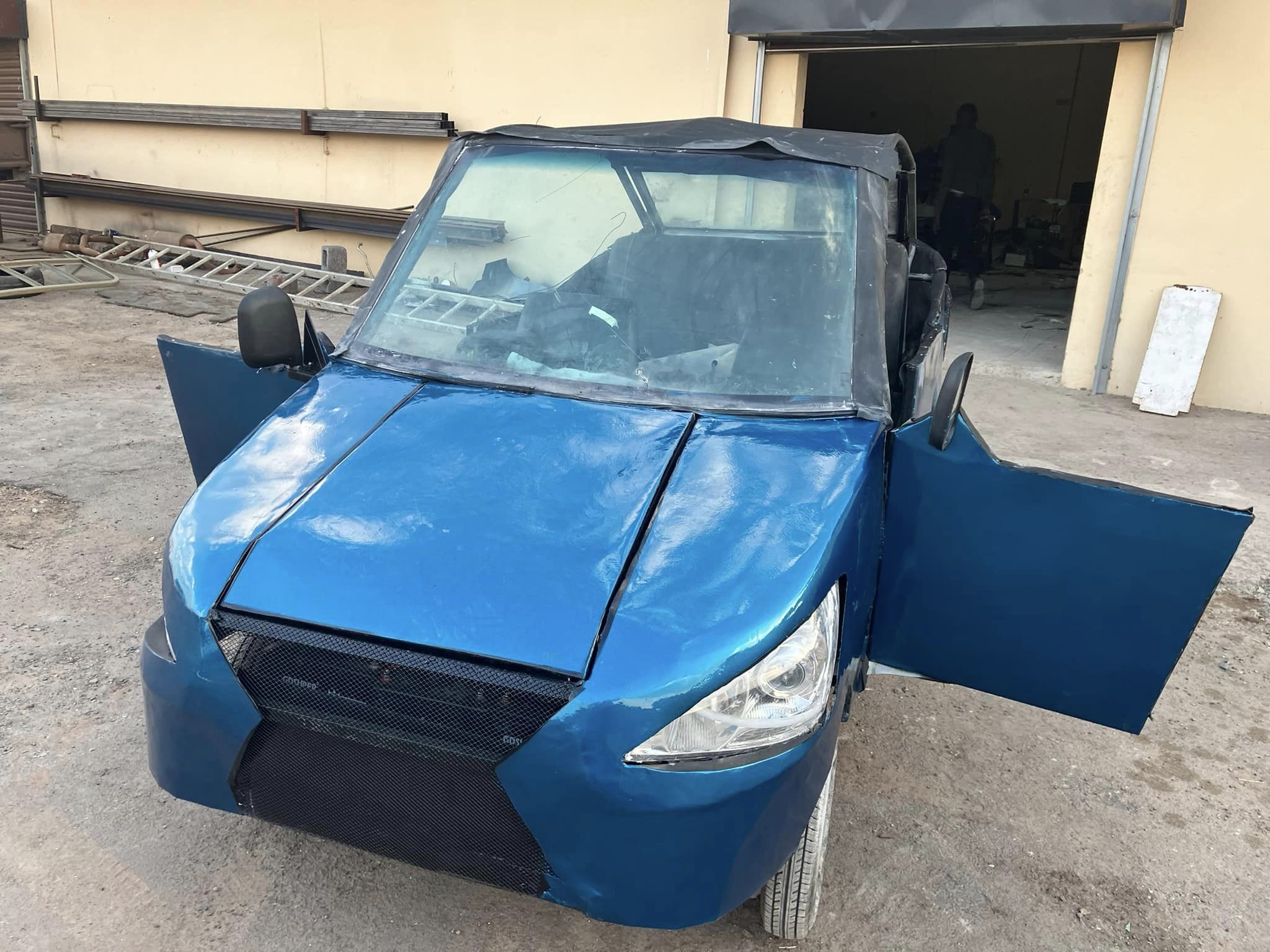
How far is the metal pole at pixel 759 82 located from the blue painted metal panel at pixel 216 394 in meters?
6.44

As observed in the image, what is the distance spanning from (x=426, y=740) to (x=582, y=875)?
418 millimetres

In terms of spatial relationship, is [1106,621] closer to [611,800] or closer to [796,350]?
[796,350]

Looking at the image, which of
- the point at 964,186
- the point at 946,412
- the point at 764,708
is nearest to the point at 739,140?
the point at 946,412

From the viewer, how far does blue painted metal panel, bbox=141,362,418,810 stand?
2.12 m

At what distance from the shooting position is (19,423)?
5984mm

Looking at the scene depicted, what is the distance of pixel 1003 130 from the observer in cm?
1655

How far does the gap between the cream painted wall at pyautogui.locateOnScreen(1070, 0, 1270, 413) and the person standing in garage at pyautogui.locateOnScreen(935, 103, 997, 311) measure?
4.51m

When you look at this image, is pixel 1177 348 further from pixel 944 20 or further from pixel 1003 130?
pixel 1003 130

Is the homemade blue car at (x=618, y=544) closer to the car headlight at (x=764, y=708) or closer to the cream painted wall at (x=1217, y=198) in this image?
the car headlight at (x=764, y=708)

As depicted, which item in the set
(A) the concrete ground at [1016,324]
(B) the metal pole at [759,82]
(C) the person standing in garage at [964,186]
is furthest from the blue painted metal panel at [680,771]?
(C) the person standing in garage at [964,186]

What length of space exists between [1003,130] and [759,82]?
980cm

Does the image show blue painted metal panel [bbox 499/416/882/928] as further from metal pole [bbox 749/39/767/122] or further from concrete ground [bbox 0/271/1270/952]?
metal pole [bbox 749/39/767/122]

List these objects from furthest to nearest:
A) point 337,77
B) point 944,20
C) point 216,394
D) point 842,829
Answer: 1. point 337,77
2. point 944,20
3. point 216,394
4. point 842,829

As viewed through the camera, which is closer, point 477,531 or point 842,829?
point 477,531
